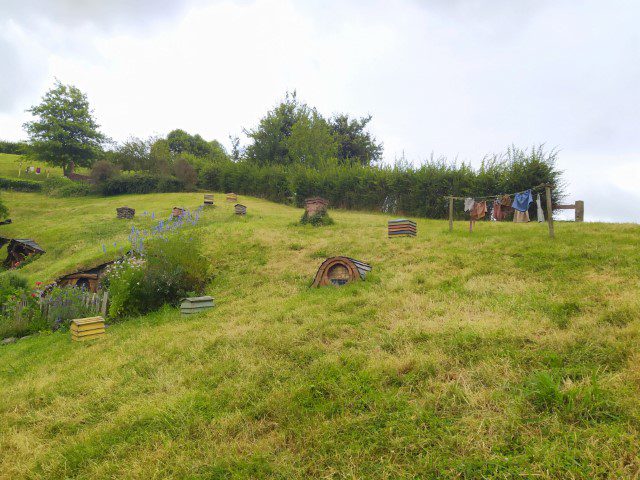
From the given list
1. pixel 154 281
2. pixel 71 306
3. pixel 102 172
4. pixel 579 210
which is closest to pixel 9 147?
pixel 102 172

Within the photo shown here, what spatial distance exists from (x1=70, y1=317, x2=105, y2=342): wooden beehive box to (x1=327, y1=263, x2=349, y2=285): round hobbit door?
5.11 metres

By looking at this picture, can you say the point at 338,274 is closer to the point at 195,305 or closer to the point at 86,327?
the point at 195,305

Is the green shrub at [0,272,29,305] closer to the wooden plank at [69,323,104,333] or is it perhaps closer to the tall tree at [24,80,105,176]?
the wooden plank at [69,323,104,333]

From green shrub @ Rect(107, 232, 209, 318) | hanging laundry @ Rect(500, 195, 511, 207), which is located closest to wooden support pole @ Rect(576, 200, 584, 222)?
hanging laundry @ Rect(500, 195, 511, 207)

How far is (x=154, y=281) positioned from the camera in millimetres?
9398

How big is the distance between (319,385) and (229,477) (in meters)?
1.34

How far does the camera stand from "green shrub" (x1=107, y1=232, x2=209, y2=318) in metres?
9.29

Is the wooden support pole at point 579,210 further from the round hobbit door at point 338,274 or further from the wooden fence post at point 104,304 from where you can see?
the wooden fence post at point 104,304

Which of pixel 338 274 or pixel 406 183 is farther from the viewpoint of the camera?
pixel 406 183

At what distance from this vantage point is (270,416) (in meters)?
4.00

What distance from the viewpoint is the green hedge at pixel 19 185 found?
38750 mm

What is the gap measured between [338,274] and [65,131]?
154ft

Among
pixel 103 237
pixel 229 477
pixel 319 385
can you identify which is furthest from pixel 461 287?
A: pixel 103 237

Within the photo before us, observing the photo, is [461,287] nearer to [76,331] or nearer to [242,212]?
[76,331]
